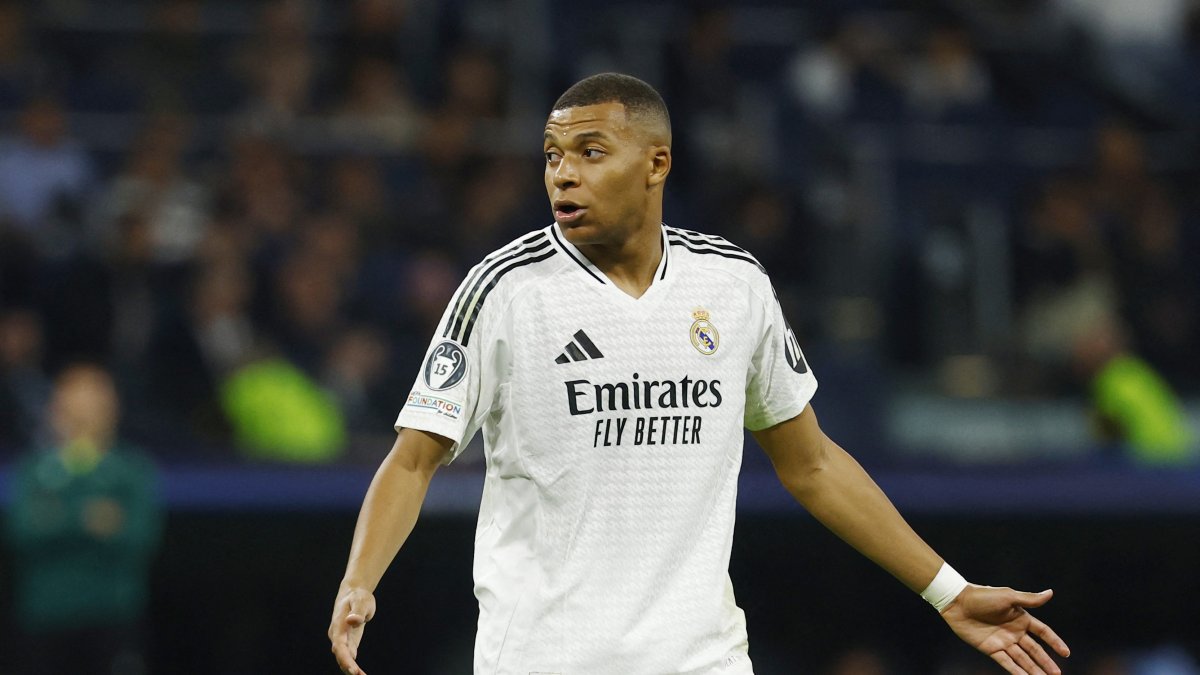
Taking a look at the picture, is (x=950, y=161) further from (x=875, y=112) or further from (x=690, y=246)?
(x=690, y=246)

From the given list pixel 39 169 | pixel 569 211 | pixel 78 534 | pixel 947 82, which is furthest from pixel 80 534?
pixel 947 82

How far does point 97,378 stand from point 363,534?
533 cm

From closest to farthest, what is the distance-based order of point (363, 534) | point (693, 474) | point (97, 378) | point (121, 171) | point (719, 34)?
point (363, 534), point (693, 474), point (97, 378), point (121, 171), point (719, 34)

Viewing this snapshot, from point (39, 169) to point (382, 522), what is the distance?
7.54m

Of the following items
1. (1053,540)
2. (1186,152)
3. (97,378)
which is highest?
(1186,152)

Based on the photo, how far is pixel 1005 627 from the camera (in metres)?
4.16

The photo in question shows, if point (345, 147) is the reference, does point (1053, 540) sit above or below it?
below

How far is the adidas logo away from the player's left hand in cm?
108

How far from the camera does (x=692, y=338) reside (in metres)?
3.91

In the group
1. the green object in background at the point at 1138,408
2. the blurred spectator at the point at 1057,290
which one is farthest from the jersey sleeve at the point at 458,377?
the green object in background at the point at 1138,408

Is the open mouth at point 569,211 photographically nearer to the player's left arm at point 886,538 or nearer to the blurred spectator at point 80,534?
the player's left arm at point 886,538

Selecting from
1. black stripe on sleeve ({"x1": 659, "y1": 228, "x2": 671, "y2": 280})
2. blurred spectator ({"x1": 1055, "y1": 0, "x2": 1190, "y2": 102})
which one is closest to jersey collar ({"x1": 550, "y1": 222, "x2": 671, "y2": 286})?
black stripe on sleeve ({"x1": 659, "y1": 228, "x2": 671, "y2": 280})

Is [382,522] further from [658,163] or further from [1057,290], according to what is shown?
[1057,290]

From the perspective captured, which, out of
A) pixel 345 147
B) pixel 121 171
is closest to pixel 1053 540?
pixel 345 147
